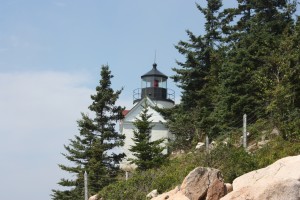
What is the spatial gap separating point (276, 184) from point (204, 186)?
302 centimetres

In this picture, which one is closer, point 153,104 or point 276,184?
Result: point 276,184

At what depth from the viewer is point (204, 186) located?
38.5ft

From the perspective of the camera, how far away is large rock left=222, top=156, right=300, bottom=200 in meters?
8.77

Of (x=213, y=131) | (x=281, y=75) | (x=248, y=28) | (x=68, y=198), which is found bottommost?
(x=68, y=198)

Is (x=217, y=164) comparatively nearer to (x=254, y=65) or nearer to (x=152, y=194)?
(x=152, y=194)

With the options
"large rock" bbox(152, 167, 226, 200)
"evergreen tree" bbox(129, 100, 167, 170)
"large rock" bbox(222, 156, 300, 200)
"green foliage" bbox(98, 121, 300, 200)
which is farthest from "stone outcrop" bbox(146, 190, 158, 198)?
"evergreen tree" bbox(129, 100, 167, 170)

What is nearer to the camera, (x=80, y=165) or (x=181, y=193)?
(x=181, y=193)

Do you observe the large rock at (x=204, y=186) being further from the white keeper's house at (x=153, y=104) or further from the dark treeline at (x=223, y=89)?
the white keeper's house at (x=153, y=104)

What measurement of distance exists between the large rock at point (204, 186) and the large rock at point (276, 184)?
4.75ft

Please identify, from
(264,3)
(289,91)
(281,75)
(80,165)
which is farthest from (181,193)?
(264,3)

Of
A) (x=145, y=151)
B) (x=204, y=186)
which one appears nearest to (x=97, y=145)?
(x=145, y=151)

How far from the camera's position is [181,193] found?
12156mm

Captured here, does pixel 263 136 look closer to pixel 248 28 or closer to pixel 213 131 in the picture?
pixel 213 131

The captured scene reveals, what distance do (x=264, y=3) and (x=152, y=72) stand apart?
13.7 metres
